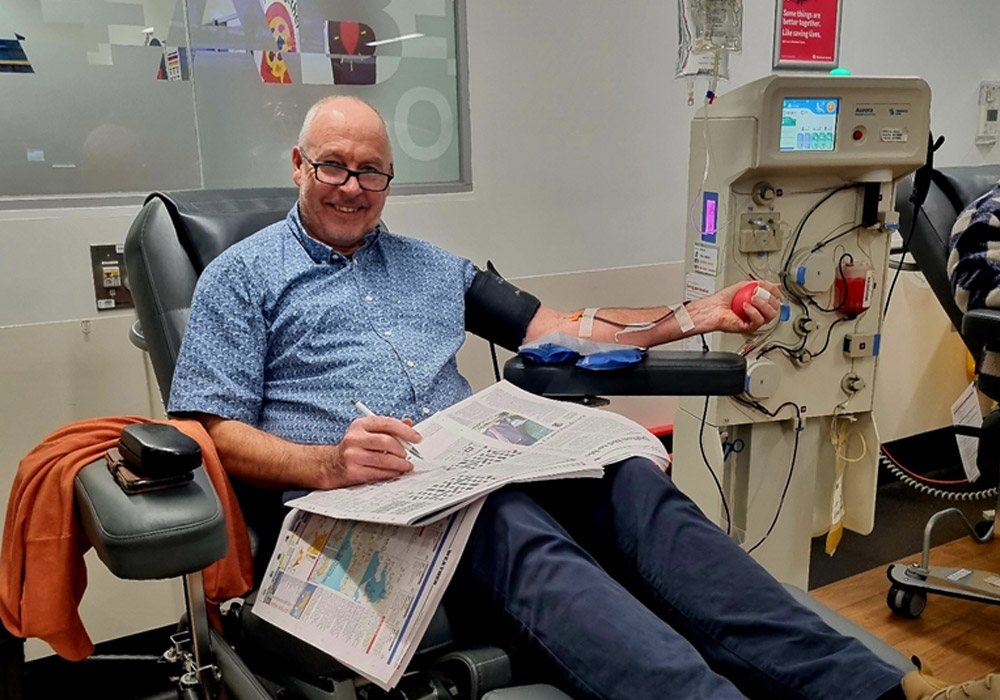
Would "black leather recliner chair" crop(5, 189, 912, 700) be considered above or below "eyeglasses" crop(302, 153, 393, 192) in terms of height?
below

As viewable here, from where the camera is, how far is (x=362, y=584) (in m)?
1.10

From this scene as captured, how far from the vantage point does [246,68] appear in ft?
6.34

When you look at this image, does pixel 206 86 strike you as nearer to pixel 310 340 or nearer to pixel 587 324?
pixel 310 340

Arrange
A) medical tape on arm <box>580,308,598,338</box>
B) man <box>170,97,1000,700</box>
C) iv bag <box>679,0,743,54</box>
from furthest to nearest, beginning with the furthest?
iv bag <box>679,0,743,54</box> → medical tape on arm <box>580,308,598,338</box> → man <box>170,97,1000,700</box>

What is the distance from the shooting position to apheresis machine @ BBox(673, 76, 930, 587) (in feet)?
5.82

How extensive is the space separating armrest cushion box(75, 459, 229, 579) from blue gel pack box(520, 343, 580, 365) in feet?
2.02

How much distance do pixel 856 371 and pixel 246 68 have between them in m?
1.56

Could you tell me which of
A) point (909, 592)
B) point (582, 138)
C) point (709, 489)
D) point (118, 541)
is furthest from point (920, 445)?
point (118, 541)

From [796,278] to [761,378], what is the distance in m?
0.23

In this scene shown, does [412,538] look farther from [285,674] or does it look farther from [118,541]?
[118,541]

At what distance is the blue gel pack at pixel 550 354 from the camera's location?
4.67 ft

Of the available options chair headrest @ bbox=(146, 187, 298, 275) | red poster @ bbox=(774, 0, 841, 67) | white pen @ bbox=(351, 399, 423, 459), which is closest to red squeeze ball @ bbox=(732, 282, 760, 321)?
white pen @ bbox=(351, 399, 423, 459)

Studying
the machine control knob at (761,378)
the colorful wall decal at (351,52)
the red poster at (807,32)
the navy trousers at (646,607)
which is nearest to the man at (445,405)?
the navy trousers at (646,607)

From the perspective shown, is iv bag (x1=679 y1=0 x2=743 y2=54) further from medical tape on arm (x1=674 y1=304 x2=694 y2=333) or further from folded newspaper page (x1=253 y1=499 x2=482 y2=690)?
folded newspaper page (x1=253 y1=499 x2=482 y2=690)
